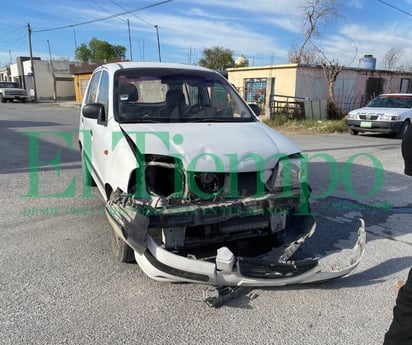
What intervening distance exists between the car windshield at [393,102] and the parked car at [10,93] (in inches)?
1290

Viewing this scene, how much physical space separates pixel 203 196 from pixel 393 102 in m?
13.1

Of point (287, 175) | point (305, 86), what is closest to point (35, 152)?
point (287, 175)

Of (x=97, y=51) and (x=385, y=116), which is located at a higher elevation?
(x=97, y=51)

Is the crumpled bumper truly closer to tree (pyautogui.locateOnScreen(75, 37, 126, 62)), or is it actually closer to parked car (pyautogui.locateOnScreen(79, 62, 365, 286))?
parked car (pyautogui.locateOnScreen(79, 62, 365, 286))

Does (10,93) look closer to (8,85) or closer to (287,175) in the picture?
(8,85)

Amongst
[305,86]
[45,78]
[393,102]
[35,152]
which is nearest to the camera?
[35,152]

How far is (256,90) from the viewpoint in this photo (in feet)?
66.6

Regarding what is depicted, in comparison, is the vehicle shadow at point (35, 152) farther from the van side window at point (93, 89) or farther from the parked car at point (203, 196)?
the parked car at point (203, 196)

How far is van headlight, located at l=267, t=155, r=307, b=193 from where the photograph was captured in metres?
3.12

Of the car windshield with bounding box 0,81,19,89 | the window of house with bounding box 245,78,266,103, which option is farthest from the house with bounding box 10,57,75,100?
the window of house with bounding box 245,78,266,103

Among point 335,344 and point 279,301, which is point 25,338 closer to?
point 279,301

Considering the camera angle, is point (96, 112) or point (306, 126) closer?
point (96, 112)

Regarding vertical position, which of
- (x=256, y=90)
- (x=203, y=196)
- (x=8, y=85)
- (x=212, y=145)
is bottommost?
Answer: (x=203, y=196)

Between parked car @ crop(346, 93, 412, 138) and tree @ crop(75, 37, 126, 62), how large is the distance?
4862 centimetres
